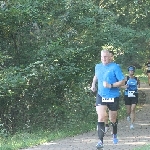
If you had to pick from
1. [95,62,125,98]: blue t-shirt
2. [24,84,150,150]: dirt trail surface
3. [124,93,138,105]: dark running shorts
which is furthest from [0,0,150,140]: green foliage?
[95,62,125,98]: blue t-shirt

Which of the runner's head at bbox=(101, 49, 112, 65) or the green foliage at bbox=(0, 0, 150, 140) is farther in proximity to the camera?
the green foliage at bbox=(0, 0, 150, 140)

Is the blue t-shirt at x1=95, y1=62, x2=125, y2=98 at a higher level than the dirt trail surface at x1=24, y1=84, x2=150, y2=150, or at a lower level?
higher

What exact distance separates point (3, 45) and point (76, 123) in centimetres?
304

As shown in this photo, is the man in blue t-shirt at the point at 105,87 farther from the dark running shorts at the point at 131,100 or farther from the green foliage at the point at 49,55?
the dark running shorts at the point at 131,100

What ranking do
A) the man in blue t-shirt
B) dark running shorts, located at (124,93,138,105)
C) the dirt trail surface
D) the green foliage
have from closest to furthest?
the man in blue t-shirt
the dirt trail surface
the green foliage
dark running shorts, located at (124,93,138,105)

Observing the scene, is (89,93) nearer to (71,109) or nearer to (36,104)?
(71,109)

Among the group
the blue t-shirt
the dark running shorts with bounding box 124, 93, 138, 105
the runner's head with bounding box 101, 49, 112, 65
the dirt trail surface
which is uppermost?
the runner's head with bounding box 101, 49, 112, 65

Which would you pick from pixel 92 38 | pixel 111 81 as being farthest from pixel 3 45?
pixel 111 81

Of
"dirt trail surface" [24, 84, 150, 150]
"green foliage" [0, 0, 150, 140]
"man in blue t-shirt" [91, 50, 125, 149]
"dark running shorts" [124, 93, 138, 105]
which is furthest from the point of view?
"dark running shorts" [124, 93, 138, 105]

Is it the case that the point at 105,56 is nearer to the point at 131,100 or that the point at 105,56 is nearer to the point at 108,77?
the point at 108,77

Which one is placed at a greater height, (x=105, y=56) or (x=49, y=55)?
(x=49, y=55)

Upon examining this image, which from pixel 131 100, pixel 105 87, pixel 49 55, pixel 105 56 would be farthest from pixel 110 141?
pixel 49 55

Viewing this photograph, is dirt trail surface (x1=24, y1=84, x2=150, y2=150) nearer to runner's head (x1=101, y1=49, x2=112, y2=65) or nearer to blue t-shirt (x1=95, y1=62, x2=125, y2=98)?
blue t-shirt (x1=95, y1=62, x2=125, y2=98)

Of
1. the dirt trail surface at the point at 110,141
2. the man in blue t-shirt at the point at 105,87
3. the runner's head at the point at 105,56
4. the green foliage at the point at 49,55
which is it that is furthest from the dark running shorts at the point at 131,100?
the runner's head at the point at 105,56
